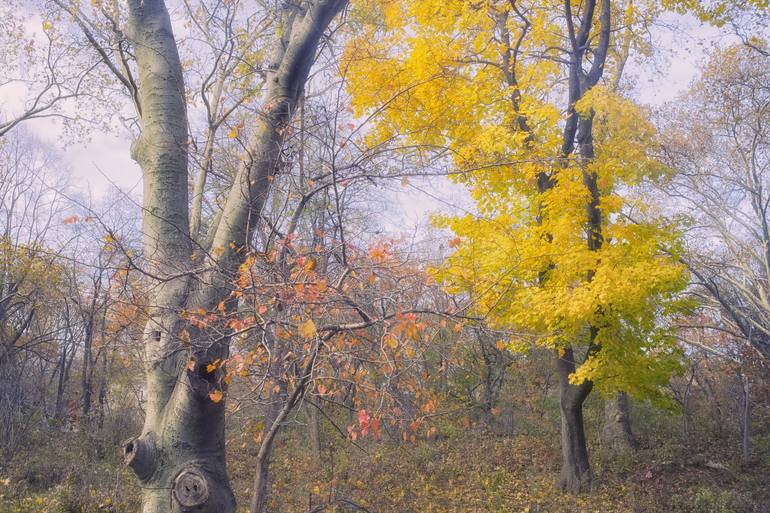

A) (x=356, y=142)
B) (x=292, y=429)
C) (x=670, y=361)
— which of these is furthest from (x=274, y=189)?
(x=292, y=429)

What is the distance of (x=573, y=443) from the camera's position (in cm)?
1045

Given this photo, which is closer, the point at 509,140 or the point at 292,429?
the point at 509,140

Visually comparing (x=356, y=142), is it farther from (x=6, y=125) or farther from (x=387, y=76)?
(x=6, y=125)

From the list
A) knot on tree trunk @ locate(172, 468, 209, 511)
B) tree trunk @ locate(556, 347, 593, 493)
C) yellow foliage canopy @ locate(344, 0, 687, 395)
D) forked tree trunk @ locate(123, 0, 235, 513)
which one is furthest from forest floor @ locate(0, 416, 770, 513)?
knot on tree trunk @ locate(172, 468, 209, 511)

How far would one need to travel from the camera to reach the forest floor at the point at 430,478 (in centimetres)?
883

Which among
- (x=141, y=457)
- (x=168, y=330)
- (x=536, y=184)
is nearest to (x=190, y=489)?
(x=141, y=457)

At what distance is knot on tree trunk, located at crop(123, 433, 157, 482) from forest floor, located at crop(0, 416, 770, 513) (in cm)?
515

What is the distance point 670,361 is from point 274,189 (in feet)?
26.2

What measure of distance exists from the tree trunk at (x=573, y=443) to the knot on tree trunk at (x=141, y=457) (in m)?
8.44

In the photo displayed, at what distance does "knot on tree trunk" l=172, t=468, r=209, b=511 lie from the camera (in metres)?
3.22

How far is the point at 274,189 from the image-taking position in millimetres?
3900

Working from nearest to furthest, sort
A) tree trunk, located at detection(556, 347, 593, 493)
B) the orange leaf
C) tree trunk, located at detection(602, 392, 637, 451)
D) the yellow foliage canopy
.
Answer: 1. the orange leaf
2. the yellow foliage canopy
3. tree trunk, located at detection(556, 347, 593, 493)
4. tree trunk, located at detection(602, 392, 637, 451)

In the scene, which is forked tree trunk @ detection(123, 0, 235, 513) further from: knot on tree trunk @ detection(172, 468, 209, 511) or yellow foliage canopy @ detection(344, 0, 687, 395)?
yellow foliage canopy @ detection(344, 0, 687, 395)

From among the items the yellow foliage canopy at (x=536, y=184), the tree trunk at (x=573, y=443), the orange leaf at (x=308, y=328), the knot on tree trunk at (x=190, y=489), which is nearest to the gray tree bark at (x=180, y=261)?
the knot on tree trunk at (x=190, y=489)
